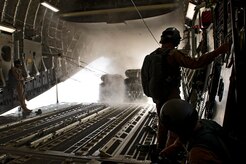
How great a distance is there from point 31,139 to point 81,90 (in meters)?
10.8

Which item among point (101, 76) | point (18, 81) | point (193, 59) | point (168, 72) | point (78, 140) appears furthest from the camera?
point (101, 76)

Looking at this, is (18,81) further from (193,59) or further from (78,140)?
(193,59)

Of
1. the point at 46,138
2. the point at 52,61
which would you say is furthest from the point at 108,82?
the point at 46,138

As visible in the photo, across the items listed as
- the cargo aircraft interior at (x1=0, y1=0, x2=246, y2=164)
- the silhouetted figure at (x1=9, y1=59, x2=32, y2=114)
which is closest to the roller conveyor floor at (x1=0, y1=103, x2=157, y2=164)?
the cargo aircraft interior at (x1=0, y1=0, x2=246, y2=164)

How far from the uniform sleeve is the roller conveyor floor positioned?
4.87 ft

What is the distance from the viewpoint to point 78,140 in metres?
5.08

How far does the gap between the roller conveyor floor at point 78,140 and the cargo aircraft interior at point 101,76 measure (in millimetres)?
17

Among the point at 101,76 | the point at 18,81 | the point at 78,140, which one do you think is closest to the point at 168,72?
the point at 78,140

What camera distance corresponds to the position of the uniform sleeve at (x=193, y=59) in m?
3.04

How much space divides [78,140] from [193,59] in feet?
9.19

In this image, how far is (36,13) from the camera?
11.0 meters

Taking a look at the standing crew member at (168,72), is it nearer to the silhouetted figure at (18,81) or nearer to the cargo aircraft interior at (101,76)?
the cargo aircraft interior at (101,76)

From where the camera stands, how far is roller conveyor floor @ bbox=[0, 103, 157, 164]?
13.2ft

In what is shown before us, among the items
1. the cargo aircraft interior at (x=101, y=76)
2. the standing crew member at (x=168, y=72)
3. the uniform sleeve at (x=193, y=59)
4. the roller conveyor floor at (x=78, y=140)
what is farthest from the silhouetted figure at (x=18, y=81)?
the uniform sleeve at (x=193, y=59)
